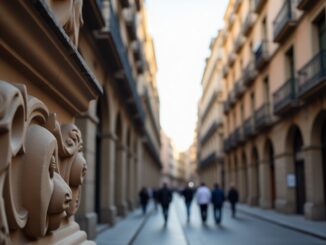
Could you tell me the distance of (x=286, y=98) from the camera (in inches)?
870

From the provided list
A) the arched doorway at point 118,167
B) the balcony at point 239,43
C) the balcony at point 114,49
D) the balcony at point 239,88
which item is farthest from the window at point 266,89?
the arched doorway at point 118,167

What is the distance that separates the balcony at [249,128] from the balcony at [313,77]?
10579mm

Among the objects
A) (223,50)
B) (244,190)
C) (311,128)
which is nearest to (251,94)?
(244,190)

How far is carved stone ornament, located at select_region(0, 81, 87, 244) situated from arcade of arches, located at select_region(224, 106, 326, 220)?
51.4ft

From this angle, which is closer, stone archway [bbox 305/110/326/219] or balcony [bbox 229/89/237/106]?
stone archway [bbox 305/110/326/219]

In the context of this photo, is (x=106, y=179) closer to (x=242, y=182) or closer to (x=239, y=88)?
(x=239, y=88)

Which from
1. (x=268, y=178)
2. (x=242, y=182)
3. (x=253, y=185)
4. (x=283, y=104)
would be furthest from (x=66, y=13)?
(x=242, y=182)

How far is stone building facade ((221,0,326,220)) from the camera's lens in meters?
19.1

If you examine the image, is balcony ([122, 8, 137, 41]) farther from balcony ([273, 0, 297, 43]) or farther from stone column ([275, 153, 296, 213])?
stone column ([275, 153, 296, 213])

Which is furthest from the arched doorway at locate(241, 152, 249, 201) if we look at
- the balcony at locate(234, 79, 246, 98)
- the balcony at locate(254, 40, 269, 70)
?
the balcony at locate(254, 40, 269, 70)

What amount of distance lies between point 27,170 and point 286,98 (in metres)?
19.5

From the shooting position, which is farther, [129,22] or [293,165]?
[293,165]

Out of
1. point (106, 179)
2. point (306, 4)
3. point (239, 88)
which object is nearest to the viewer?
point (106, 179)

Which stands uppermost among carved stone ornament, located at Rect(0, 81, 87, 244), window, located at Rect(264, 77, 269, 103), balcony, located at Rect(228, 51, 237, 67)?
balcony, located at Rect(228, 51, 237, 67)
